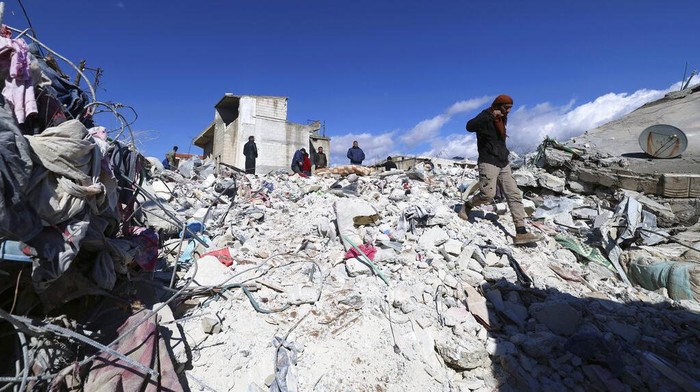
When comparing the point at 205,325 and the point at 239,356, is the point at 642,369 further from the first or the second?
the point at 205,325

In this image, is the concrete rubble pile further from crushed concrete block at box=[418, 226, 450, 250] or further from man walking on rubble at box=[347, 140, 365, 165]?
man walking on rubble at box=[347, 140, 365, 165]

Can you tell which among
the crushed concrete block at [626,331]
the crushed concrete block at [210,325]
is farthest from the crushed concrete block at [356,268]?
the crushed concrete block at [626,331]

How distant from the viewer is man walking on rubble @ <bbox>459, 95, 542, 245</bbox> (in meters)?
3.71

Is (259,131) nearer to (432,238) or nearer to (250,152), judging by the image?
(250,152)

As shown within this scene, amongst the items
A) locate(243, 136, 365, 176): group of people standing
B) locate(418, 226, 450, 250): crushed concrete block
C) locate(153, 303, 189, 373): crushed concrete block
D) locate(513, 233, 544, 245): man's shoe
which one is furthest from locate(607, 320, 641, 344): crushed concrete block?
locate(243, 136, 365, 176): group of people standing

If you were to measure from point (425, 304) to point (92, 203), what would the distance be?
242cm

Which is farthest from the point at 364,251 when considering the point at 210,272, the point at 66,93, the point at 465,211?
the point at 66,93

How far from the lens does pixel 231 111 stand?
679 inches

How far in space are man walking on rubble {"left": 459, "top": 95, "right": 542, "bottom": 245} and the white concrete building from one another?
1299 cm

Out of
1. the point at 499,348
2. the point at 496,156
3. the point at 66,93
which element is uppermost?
the point at 66,93

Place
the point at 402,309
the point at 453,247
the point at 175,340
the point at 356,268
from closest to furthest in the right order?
the point at 175,340 < the point at 402,309 < the point at 356,268 < the point at 453,247

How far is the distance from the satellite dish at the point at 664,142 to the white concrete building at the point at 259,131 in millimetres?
13334

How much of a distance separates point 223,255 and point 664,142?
826 cm

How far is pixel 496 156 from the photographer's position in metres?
3.75
